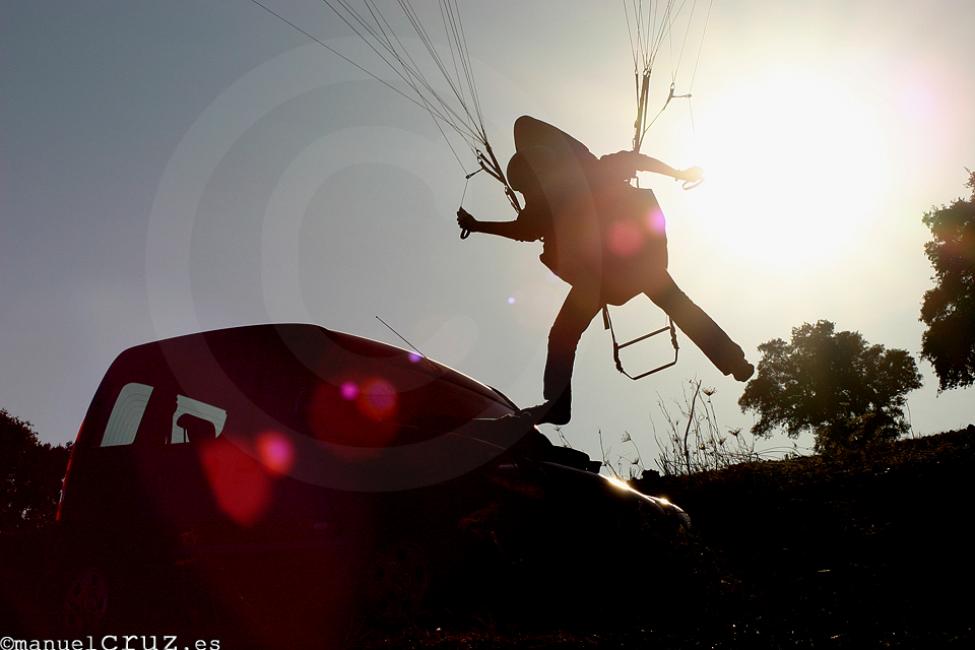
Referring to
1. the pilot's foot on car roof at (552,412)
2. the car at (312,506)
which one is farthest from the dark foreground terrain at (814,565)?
the pilot's foot on car roof at (552,412)

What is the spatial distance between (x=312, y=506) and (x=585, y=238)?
2170 millimetres

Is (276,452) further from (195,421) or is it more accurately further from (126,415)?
(126,415)

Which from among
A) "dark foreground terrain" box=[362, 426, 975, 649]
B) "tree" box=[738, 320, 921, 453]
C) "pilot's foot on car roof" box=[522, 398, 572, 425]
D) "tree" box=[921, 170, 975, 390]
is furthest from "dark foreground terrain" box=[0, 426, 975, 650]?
"tree" box=[738, 320, 921, 453]

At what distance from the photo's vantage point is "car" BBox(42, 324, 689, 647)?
3662 millimetres

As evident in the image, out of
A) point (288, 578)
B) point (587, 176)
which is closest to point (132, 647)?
point (288, 578)

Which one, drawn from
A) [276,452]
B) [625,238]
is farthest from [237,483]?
[625,238]

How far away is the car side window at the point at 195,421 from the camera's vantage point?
13.3 feet

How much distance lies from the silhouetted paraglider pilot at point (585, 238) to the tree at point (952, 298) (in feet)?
89.6

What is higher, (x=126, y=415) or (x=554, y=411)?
(x=126, y=415)

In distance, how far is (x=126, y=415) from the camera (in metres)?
4.61

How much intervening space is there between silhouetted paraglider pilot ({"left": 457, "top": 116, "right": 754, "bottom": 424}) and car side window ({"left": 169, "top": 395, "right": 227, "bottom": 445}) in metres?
1.80

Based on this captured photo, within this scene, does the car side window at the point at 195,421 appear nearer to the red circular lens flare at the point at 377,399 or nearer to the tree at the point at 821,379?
the red circular lens flare at the point at 377,399

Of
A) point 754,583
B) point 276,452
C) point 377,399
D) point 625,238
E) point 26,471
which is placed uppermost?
point 26,471

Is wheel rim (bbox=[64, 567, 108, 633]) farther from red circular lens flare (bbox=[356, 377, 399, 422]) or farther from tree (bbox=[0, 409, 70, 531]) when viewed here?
tree (bbox=[0, 409, 70, 531])
